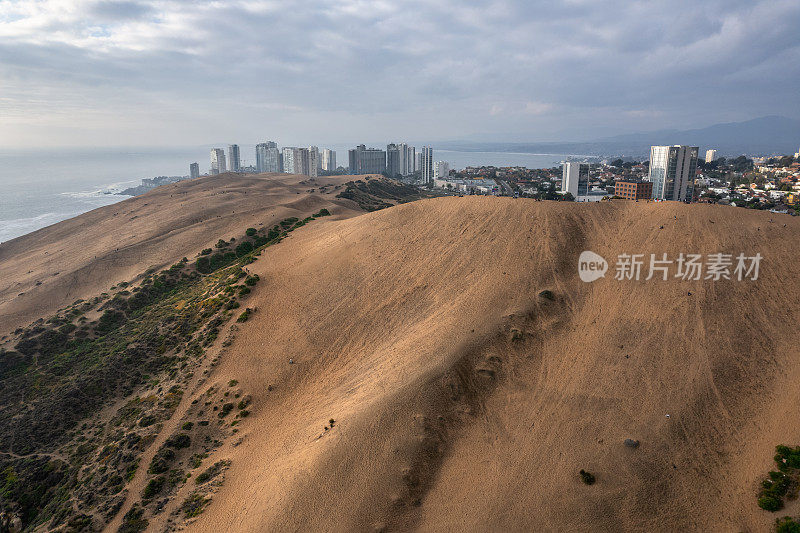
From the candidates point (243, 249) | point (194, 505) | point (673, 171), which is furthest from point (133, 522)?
point (673, 171)

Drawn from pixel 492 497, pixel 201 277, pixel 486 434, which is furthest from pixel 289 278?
pixel 492 497

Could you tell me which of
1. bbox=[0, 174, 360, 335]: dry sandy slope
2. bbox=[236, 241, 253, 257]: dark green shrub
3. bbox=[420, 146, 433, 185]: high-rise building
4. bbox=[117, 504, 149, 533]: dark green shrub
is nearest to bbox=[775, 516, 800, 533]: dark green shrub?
bbox=[117, 504, 149, 533]: dark green shrub

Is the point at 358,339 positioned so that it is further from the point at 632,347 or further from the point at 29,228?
the point at 29,228

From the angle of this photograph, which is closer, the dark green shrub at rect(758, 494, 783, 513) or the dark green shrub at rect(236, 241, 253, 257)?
the dark green shrub at rect(758, 494, 783, 513)

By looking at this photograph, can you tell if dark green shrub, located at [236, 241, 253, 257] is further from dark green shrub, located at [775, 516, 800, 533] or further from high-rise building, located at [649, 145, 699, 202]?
high-rise building, located at [649, 145, 699, 202]

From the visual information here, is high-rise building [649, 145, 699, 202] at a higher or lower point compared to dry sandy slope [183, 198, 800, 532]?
higher

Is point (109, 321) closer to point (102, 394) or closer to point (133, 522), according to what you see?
point (102, 394)
